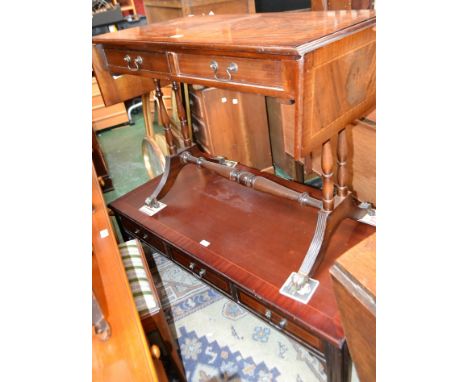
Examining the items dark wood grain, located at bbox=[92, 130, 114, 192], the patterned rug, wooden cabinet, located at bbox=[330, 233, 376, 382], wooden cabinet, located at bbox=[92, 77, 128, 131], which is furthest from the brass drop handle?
wooden cabinet, located at bbox=[92, 77, 128, 131]

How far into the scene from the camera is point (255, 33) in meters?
1.21

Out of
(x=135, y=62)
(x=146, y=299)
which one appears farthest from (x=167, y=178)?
(x=146, y=299)

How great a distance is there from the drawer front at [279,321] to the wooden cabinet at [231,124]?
147cm

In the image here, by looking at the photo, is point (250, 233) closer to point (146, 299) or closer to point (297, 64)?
point (146, 299)

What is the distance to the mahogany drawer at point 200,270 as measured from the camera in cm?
156

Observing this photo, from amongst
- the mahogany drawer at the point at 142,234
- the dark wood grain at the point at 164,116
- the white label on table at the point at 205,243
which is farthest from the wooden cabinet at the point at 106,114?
the white label on table at the point at 205,243

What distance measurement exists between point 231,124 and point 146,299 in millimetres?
1588

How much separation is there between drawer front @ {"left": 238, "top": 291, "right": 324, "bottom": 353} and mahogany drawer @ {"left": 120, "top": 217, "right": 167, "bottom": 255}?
1.87 feet

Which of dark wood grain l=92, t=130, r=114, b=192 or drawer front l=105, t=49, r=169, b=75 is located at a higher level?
drawer front l=105, t=49, r=169, b=75

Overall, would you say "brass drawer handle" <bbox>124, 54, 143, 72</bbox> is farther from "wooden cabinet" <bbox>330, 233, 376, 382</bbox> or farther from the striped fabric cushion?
"wooden cabinet" <bbox>330, 233, 376, 382</bbox>

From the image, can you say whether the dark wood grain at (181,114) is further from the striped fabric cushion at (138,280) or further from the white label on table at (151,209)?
the striped fabric cushion at (138,280)

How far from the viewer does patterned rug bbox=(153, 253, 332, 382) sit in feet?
5.42
